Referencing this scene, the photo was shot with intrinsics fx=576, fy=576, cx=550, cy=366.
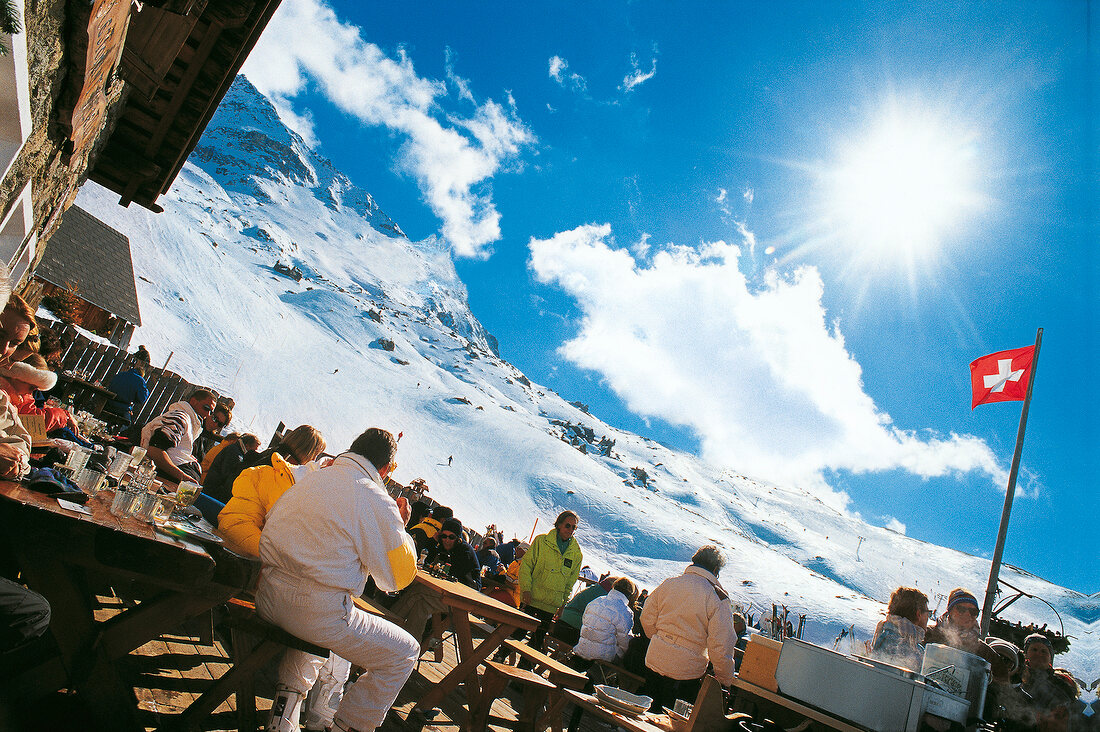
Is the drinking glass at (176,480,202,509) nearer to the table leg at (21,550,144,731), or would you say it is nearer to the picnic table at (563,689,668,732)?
the table leg at (21,550,144,731)

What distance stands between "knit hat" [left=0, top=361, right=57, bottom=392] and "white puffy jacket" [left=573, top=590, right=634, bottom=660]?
486cm

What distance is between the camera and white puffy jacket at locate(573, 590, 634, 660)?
17.9ft

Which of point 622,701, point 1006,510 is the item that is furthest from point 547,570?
point 1006,510

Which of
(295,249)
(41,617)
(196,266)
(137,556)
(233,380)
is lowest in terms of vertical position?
(41,617)

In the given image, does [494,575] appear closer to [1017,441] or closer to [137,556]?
[137,556]

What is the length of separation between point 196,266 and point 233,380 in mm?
23892

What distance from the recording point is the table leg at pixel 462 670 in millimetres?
3824

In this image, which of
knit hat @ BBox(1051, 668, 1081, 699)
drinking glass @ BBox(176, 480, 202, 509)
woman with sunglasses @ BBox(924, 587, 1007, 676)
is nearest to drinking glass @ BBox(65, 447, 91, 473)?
drinking glass @ BBox(176, 480, 202, 509)

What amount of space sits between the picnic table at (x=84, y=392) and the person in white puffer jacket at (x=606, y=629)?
6.92 metres

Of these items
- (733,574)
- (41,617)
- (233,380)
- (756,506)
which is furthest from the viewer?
(756,506)

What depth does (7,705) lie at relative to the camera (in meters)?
1.94

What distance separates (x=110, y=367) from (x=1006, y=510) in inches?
605

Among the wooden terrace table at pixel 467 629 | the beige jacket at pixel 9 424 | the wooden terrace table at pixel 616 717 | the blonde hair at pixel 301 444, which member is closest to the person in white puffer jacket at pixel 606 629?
the wooden terrace table at pixel 467 629

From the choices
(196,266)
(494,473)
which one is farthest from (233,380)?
(196,266)
